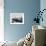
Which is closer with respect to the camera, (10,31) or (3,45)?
(3,45)

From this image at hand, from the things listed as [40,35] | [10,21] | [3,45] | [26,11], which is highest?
[26,11]

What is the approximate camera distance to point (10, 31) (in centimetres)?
507

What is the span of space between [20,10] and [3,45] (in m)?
1.90

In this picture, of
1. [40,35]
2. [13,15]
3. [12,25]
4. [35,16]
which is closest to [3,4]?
[13,15]

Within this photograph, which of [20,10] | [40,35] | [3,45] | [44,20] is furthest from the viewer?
[20,10]

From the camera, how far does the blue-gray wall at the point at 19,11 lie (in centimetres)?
503

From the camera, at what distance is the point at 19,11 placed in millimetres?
5047

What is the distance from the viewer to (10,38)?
16.7 feet

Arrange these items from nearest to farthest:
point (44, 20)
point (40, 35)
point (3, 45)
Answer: point (40, 35) < point (3, 45) < point (44, 20)

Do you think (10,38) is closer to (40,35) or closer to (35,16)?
(35,16)

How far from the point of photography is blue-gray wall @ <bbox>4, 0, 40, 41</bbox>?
198 inches

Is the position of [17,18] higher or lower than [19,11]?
lower

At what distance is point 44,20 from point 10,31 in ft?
4.74

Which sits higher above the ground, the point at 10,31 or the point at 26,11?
the point at 26,11
